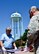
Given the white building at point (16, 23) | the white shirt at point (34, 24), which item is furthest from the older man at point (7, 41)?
the white building at point (16, 23)

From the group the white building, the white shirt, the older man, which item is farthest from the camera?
the white building

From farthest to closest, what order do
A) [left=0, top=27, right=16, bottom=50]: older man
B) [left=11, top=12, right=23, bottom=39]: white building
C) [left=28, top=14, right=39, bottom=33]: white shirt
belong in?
[left=11, top=12, right=23, bottom=39]: white building
[left=0, top=27, right=16, bottom=50]: older man
[left=28, top=14, right=39, bottom=33]: white shirt

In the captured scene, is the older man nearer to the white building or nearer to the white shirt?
the white shirt

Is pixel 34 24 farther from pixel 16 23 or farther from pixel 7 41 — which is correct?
pixel 16 23

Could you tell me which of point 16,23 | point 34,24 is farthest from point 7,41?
point 16,23

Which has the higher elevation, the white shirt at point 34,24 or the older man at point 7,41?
the white shirt at point 34,24

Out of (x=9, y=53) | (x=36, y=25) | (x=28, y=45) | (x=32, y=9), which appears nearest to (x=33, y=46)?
(x=28, y=45)

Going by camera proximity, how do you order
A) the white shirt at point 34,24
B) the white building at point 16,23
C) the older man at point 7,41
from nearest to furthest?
1. the white shirt at point 34,24
2. the older man at point 7,41
3. the white building at point 16,23

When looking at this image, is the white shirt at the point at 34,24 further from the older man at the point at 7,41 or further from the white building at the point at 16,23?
the white building at the point at 16,23

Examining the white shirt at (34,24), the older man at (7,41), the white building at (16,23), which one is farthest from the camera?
the white building at (16,23)

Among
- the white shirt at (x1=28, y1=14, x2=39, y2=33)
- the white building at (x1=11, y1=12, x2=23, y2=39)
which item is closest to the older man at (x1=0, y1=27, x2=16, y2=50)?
the white shirt at (x1=28, y1=14, x2=39, y2=33)

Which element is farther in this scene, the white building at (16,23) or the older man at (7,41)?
the white building at (16,23)

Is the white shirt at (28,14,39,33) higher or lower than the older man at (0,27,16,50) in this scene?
higher

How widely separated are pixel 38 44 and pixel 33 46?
10 centimetres
